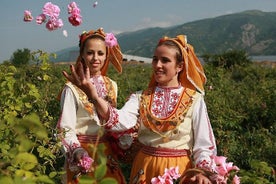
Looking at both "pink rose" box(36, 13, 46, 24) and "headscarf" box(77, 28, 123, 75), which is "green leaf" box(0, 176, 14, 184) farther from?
"headscarf" box(77, 28, 123, 75)

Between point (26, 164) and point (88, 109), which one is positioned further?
point (88, 109)

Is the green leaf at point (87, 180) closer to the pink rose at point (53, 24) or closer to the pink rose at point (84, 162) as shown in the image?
the pink rose at point (84, 162)

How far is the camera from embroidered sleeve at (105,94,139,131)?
224cm

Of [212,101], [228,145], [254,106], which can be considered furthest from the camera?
[254,106]

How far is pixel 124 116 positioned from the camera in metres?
2.34

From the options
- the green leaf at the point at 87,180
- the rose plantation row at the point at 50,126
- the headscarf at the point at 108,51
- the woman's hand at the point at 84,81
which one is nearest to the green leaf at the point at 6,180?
the rose plantation row at the point at 50,126

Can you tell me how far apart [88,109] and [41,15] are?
681 mm

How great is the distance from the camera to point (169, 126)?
7.72 ft

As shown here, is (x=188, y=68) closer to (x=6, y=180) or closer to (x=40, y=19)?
(x=40, y=19)

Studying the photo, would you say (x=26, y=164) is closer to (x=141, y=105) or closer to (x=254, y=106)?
(x=141, y=105)

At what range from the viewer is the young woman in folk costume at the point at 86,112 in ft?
8.03

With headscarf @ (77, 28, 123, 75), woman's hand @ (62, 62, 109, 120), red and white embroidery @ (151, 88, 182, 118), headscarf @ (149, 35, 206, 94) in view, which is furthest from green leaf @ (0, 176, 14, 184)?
headscarf @ (77, 28, 123, 75)

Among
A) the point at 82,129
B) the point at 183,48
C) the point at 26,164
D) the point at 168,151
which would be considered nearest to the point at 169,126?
the point at 168,151

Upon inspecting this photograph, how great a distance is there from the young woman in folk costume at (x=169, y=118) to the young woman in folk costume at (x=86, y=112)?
0.22 meters
